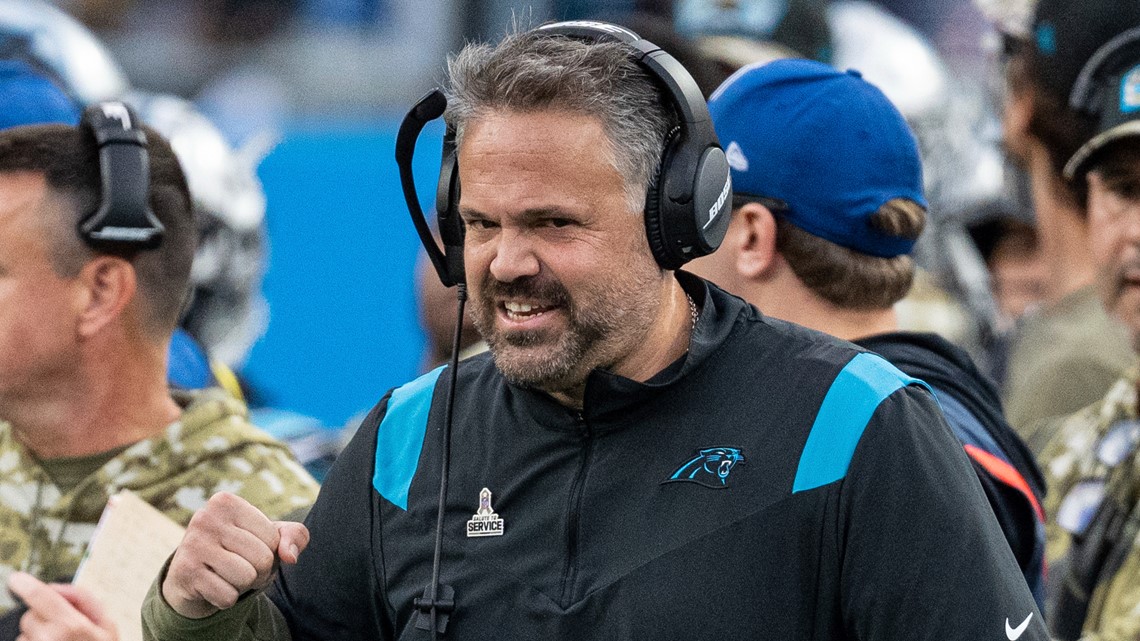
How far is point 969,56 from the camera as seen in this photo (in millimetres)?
9836

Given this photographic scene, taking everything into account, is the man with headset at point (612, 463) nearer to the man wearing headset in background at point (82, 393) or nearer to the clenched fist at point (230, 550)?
the clenched fist at point (230, 550)

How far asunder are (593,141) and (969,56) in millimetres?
7711

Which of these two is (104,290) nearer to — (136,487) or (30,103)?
(136,487)

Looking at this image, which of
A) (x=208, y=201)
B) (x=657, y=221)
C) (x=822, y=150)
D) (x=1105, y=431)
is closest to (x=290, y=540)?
(x=657, y=221)

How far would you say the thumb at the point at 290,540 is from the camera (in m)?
2.48

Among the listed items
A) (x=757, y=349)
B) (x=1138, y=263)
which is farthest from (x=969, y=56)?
(x=757, y=349)

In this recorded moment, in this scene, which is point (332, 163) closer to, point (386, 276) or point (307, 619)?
point (386, 276)

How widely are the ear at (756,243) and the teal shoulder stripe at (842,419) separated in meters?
1.04

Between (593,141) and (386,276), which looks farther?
(386,276)

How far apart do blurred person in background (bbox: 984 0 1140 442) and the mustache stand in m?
2.13

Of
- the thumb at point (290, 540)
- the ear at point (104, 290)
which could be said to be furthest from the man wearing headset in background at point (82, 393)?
the thumb at point (290, 540)

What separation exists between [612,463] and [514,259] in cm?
34

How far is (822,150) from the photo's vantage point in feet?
11.7

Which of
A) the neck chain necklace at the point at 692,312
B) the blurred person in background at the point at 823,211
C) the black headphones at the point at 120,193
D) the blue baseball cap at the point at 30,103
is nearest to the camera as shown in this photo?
the neck chain necklace at the point at 692,312
